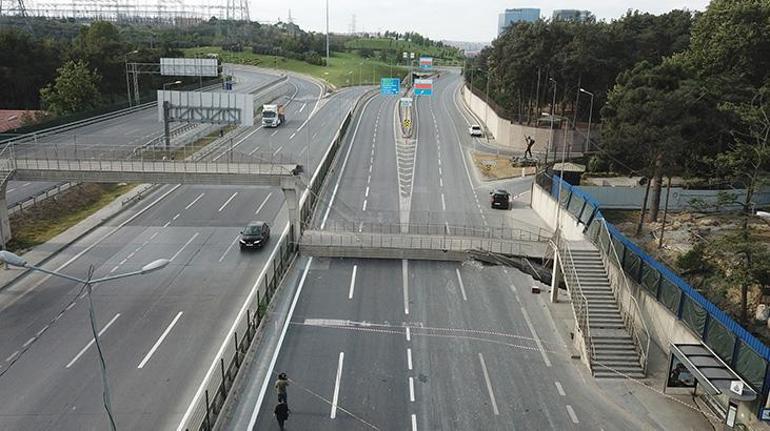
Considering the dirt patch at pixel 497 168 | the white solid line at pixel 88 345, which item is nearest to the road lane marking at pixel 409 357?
the white solid line at pixel 88 345

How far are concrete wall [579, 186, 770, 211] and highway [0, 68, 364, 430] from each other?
23321mm

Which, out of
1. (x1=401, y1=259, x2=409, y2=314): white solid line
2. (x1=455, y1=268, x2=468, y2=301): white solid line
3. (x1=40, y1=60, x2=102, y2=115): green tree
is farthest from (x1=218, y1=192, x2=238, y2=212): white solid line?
(x1=40, y1=60, x2=102, y2=115): green tree

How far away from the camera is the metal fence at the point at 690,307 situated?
845 inches

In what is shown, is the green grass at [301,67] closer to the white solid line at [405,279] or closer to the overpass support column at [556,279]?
the white solid line at [405,279]

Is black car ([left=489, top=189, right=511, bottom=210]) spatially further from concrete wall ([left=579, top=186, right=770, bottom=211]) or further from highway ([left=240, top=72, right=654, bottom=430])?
concrete wall ([left=579, top=186, right=770, bottom=211])

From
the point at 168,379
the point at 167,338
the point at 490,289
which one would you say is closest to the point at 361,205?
the point at 490,289

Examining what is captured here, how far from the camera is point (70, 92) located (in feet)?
271

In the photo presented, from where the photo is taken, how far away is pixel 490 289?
116ft

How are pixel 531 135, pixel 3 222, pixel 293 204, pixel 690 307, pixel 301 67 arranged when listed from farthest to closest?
pixel 301 67
pixel 531 135
pixel 3 222
pixel 293 204
pixel 690 307

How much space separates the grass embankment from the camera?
1660 inches

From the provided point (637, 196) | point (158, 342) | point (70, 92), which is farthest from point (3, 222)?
point (70, 92)

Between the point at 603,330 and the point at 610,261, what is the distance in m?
5.19

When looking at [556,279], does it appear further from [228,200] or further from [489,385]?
[228,200]

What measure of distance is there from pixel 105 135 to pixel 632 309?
59025mm
